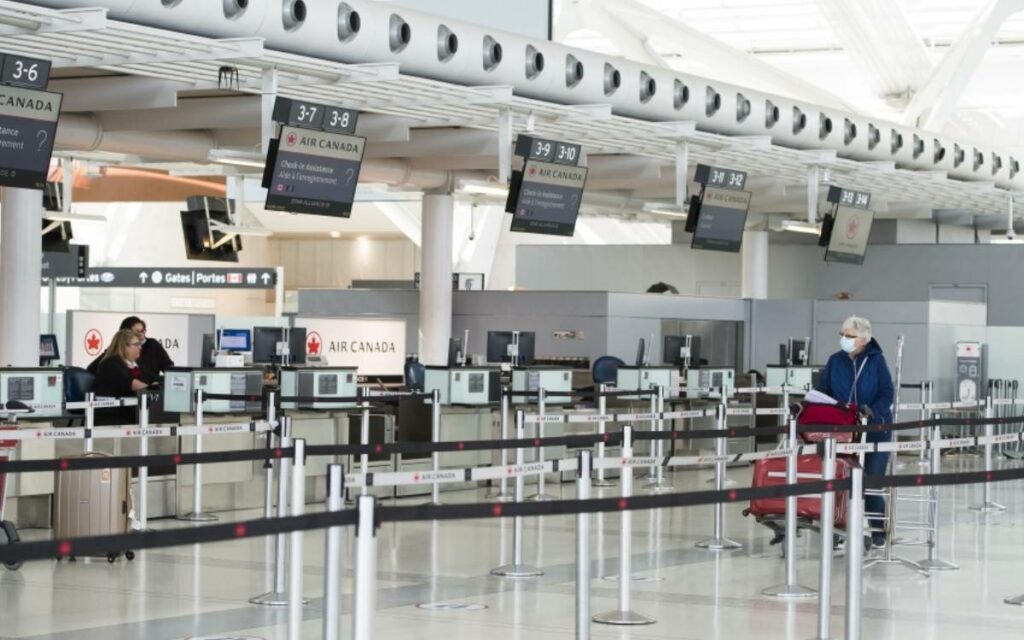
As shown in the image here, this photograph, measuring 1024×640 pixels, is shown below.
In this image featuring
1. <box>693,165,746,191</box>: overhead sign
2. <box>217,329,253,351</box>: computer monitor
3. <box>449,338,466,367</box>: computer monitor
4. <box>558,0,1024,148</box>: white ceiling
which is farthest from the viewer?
<box>558,0,1024,148</box>: white ceiling

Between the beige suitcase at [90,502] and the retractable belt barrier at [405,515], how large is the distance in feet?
15.8

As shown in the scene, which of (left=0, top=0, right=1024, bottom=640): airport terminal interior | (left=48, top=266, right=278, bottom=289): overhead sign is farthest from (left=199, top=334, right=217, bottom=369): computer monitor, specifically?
(left=48, top=266, right=278, bottom=289): overhead sign

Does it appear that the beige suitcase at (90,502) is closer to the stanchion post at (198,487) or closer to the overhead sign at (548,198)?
the stanchion post at (198,487)

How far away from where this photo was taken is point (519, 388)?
16969 mm

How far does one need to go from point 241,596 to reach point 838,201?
13.5 m

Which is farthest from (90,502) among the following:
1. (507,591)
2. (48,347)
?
(48,347)

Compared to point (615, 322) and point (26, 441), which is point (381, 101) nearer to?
point (26, 441)

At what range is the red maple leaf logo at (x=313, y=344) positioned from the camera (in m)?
22.7

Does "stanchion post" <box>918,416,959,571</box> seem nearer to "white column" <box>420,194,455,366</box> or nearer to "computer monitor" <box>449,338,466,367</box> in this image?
"computer monitor" <box>449,338,466,367</box>

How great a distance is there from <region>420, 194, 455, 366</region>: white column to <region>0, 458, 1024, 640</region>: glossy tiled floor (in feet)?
30.9

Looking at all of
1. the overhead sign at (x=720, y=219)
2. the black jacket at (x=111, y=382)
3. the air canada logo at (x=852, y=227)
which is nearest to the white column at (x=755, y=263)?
the air canada logo at (x=852, y=227)

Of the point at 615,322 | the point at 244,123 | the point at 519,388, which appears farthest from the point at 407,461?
the point at 615,322

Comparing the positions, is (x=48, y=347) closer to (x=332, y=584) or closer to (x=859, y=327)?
(x=859, y=327)

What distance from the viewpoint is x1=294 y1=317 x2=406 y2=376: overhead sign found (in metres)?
22.9
